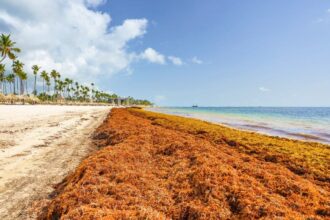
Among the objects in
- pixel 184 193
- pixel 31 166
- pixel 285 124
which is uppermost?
pixel 184 193

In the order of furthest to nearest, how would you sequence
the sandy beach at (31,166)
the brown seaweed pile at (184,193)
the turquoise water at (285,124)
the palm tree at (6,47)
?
the palm tree at (6,47) → the turquoise water at (285,124) → the sandy beach at (31,166) → the brown seaweed pile at (184,193)

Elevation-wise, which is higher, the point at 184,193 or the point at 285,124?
the point at 184,193

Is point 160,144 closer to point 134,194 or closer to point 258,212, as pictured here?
point 134,194

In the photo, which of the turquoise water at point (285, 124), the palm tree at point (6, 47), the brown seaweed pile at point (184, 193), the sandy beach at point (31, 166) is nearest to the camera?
the brown seaweed pile at point (184, 193)

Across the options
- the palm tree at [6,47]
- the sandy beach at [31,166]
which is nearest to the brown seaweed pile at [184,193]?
the sandy beach at [31,166]

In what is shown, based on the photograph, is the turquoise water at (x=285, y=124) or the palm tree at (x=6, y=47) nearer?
the turquoise water at (x=285, y=124)

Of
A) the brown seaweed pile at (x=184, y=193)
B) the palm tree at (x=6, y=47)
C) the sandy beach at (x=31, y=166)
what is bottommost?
the sandy beach at (x=31, y=166)

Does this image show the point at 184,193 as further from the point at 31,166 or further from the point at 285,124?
the point at 285,124

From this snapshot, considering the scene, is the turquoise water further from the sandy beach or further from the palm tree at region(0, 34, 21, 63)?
the palm tree at region(0, 34, 21, 63)

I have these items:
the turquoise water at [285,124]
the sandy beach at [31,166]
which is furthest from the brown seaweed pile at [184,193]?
the turquoise water at [285,124]

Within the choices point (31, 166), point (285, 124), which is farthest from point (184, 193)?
point (285, 124)

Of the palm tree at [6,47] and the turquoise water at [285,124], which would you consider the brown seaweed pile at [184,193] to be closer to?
the turquoise water at [285,124]

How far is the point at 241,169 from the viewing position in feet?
26.8

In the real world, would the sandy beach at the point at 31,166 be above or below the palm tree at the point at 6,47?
below
